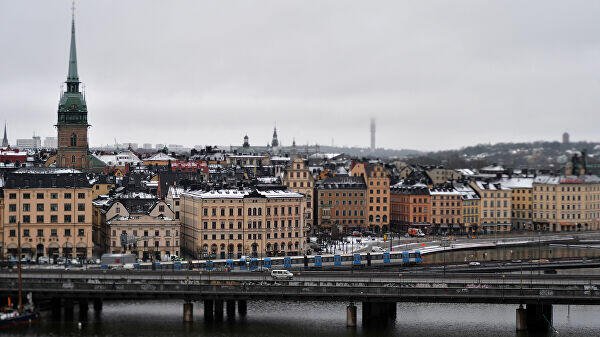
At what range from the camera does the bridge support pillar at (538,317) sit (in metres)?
67.4

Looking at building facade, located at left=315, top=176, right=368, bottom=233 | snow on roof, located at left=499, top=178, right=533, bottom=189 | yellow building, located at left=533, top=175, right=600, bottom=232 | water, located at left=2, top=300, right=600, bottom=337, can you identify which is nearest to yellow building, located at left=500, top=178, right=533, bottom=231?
snow on roof, located at left=499, top=178, right=533, bottom=189

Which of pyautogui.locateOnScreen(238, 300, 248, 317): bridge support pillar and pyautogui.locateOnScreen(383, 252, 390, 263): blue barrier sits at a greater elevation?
pyautogui.locateOnScreen(383, 252, 390, 263): blue barrier

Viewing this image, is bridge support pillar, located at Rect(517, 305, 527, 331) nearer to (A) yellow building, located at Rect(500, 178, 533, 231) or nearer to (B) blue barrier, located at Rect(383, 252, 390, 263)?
(B) blue barrier, located at Rect(383, 252, 390, 263)

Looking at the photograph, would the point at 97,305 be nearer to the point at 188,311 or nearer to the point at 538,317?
the point at 188,311

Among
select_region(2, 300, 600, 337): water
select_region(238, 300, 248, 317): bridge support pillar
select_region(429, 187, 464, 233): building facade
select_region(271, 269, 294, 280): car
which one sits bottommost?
select_region(2, 300, 600, 337): water

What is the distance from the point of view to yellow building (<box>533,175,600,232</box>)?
144 meters

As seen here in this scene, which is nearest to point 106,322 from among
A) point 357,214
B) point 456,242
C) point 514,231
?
point 456,242

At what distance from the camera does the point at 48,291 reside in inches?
2714

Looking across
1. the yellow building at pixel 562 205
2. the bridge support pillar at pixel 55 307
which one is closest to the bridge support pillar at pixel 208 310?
the bridge support pillar at pixel 55 307

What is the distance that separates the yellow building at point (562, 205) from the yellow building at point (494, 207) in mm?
5140

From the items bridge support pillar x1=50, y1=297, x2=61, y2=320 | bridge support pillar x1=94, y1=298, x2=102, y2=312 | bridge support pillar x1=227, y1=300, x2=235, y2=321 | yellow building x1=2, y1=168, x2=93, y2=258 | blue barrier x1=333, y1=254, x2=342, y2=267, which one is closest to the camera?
bridge support pillar x1=50, y1=297, x2=61, y2=320

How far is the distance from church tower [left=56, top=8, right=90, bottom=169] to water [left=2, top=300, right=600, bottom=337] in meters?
65.9

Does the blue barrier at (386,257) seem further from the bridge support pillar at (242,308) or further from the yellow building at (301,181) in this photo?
the yellow building at (301,181)

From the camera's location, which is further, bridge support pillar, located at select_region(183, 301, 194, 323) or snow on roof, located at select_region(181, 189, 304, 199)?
snow on roof, located at select_region(181, 189, 304, 199)
